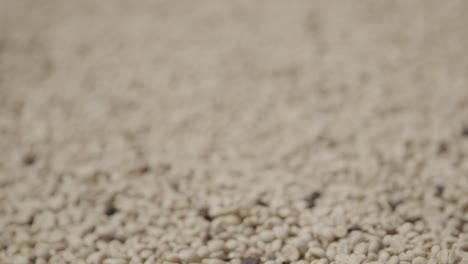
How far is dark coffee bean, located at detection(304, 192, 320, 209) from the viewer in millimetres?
2154

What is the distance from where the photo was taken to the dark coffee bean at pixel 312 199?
7.07 ft

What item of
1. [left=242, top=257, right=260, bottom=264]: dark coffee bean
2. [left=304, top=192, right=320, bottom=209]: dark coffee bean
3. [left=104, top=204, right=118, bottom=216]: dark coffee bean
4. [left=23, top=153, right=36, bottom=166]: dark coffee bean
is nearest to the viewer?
[left=242, top=257, right=260, bottom=264]: dark coffee bean

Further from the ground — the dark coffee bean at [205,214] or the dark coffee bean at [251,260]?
the dark coffee bean at [205,214]

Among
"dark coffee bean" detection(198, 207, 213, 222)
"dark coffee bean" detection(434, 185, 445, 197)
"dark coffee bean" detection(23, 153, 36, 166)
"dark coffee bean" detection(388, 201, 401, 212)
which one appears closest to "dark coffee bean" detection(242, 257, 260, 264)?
"dark coffee bean" detection(198, 207, 213, 222)

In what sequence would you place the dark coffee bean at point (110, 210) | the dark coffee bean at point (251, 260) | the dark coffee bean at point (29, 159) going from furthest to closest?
1. the dark coffee bean at point (29, 159)
2. the dark coffee bean at point (110, 210)
3. the dark coffee bean at point (251, 260)

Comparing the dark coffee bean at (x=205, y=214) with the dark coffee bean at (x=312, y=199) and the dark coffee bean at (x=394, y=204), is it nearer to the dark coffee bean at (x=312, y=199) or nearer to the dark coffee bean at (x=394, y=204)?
the dark coffee bean at (x=312, y=199)

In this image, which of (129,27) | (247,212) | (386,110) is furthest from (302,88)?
(129,27)

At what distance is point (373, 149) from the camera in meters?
2.61

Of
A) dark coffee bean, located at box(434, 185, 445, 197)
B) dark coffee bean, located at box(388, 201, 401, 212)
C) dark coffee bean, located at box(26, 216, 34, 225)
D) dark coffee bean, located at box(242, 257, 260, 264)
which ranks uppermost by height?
dark coffee bean, located at box(26, 216, 34, 225)

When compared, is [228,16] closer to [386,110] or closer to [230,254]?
[386,110]

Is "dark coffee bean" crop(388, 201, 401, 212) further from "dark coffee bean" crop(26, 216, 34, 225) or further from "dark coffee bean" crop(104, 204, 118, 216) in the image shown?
"dark coffee bean" crop(26, 216, 34, 225)

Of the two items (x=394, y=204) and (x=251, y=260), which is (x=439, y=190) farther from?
(x=251, y=260)

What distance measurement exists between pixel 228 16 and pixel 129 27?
0.97 metres

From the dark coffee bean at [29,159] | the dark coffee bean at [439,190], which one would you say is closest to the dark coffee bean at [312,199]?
the dark coffee bean at [439,190]
